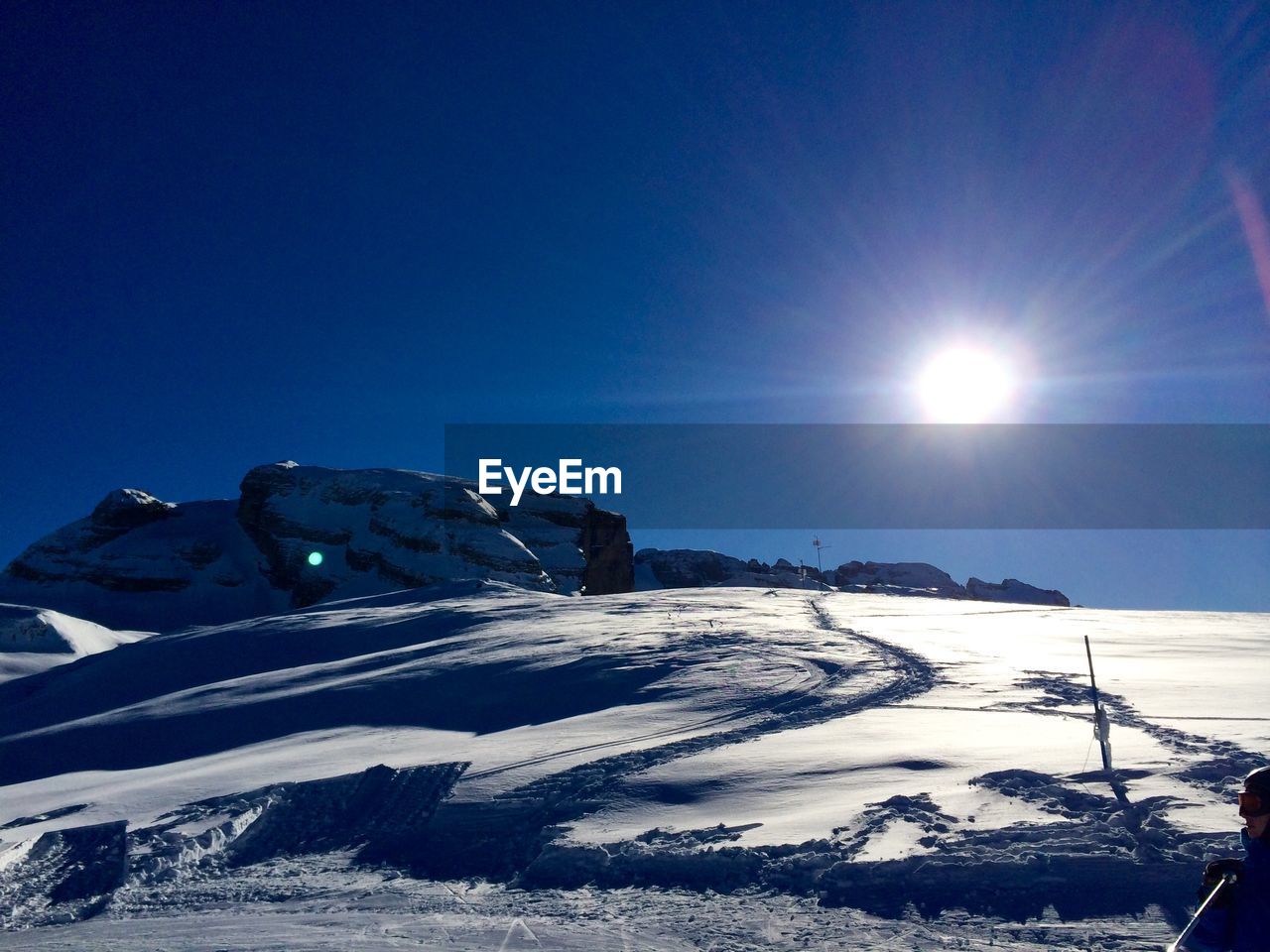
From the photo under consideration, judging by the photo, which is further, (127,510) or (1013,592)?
(1013,592)

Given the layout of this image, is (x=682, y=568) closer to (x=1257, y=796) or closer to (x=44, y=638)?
(x=44, y=638)

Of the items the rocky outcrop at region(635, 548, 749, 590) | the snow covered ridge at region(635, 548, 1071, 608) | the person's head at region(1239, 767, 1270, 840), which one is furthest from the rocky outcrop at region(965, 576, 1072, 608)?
the person's head at region(1239, 767, 1270, 840)

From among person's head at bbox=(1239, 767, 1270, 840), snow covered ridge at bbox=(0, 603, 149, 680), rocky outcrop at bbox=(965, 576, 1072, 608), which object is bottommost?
person's head at bbox=(1239, 767, 1270, 840)

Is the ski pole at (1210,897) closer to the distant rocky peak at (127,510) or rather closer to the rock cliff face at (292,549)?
the rock cliff face at (292,549)

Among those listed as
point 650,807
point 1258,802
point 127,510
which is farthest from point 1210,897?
point 127,510

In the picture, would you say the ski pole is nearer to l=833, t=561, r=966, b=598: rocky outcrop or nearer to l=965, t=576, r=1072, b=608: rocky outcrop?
l=965, t=576, r=1072, b=608: rocky outcrop

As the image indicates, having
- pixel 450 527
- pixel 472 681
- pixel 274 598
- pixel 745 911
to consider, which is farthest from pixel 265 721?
pixel 274 598

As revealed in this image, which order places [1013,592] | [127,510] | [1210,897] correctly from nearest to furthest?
[1210,897] < [127,510] < [1013,592]
